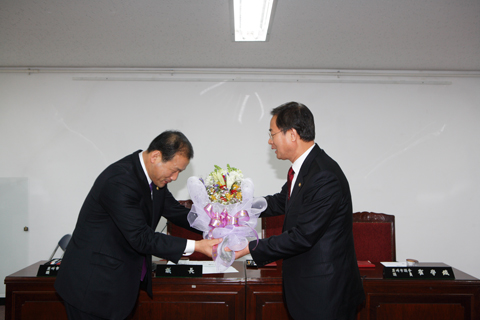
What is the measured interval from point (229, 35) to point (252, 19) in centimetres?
37

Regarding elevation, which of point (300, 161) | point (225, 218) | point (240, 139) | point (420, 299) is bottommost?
point (420, 299)

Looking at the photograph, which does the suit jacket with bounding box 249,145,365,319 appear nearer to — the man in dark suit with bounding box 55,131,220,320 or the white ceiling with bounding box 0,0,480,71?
the man in dark suit with bounding box 55,131,220,320

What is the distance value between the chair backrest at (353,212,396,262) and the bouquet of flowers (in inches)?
61.9

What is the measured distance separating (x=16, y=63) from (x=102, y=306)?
3369mm

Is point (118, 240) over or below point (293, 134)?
below

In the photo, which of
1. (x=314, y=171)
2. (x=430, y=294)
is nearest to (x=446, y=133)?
(x=430, y=294)

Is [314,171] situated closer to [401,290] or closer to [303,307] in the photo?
[303,307]

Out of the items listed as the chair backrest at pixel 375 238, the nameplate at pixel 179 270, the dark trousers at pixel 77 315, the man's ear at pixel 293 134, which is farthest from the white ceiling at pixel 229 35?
the dark trousers at pixel 77 315

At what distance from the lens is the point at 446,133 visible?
407cm

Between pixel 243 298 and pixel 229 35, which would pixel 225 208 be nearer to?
pixel 243 298

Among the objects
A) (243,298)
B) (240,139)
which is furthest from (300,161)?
(240,139)

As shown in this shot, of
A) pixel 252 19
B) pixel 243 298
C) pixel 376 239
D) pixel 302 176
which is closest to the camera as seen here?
pixel 302 176

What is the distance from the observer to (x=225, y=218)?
6.41 ft

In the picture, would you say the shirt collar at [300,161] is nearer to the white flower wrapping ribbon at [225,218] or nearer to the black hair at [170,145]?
the white flower wrapping ribbon at [225,218]
